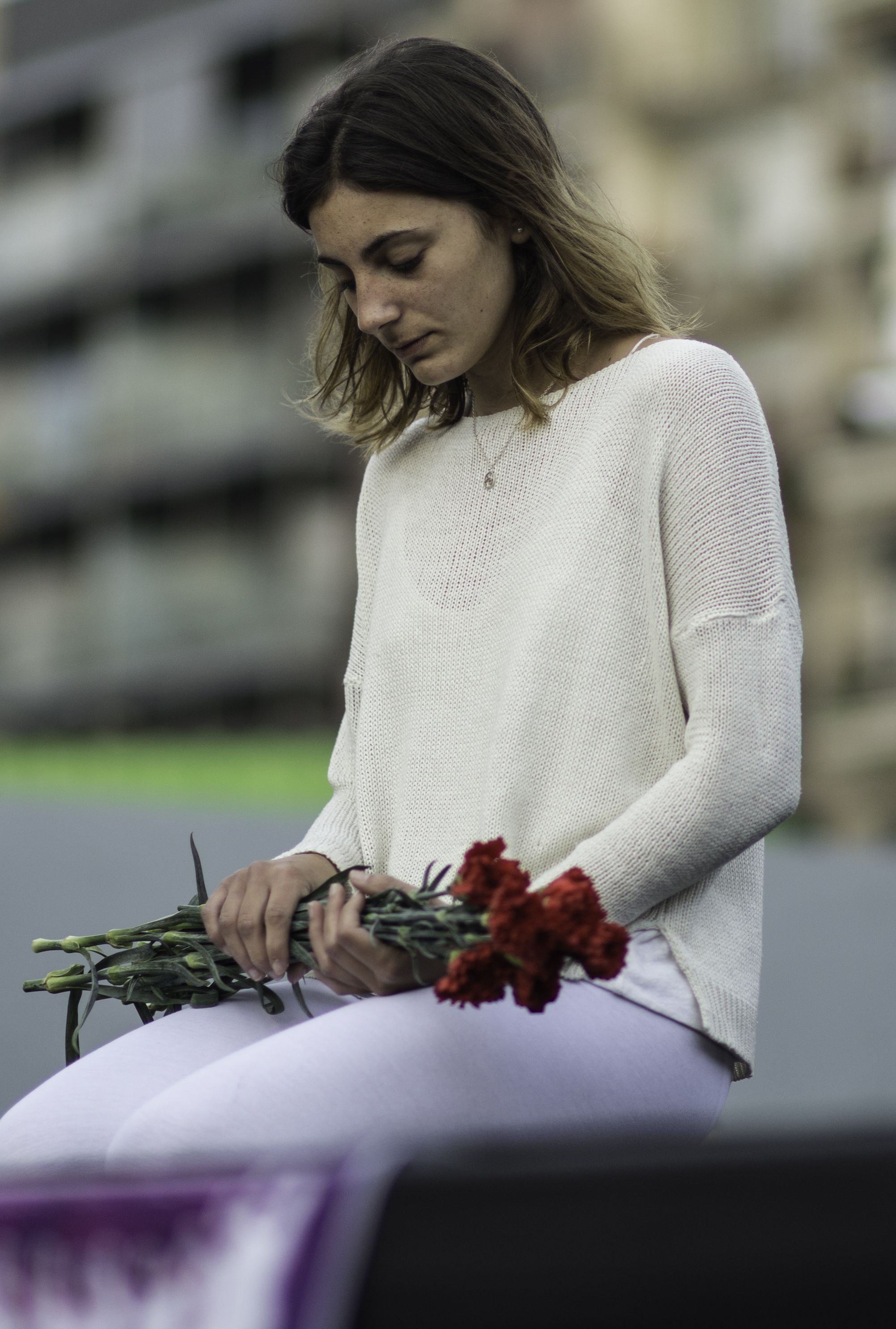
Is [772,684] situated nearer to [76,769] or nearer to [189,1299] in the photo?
[189,1299]

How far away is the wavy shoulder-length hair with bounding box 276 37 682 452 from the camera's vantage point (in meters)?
1.43

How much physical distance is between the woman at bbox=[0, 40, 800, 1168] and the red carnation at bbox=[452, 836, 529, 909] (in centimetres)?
11

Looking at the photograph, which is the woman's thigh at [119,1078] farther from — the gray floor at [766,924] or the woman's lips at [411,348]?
the gray floor at [766,924]

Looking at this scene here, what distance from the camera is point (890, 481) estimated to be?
63.5 ft

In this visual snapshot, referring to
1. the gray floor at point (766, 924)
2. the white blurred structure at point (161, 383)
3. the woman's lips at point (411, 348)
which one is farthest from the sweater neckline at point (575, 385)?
the white blurred structure at point (161, 383)

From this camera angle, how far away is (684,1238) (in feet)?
1.90

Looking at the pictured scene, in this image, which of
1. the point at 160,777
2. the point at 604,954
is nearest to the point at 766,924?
the point at 604,954

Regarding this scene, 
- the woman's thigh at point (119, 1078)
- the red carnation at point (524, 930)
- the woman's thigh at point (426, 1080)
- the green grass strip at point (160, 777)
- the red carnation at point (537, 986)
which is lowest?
the green grass strip at point (160, 777)

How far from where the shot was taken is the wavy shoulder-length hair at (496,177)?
143cm

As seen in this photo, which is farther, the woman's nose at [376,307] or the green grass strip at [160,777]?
the green grass strip at [160,777]

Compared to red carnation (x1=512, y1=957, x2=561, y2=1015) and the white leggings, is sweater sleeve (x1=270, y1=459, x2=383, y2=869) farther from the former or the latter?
red carnation (x1=512, y1=957, x2=561, y2=1015)

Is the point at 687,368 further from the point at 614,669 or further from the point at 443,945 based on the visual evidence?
the point at 443,945

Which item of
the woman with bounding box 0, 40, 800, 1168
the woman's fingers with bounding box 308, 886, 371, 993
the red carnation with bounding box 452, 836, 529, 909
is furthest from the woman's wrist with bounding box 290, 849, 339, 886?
the red carnation with bounding box 452, 836, 529, 909

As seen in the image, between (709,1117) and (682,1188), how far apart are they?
774 millimetres
